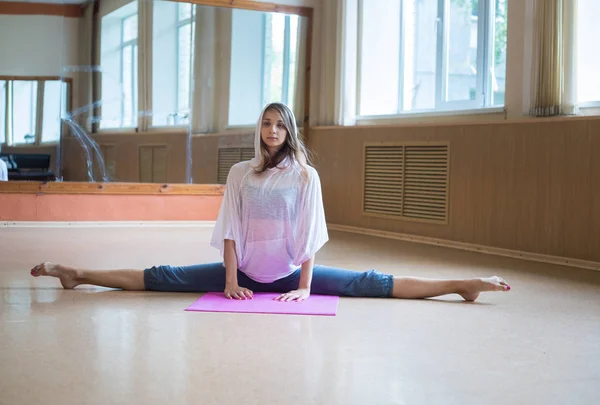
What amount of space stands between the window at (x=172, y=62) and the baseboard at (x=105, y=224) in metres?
0.89

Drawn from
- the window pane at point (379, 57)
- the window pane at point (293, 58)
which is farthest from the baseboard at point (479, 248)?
the window pane at point (293, 58)

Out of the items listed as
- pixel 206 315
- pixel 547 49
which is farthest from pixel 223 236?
pixel 547 49

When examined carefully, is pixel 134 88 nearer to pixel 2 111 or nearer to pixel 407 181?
pixel 2 111

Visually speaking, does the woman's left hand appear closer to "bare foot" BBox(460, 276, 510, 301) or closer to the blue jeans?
the blue jeans

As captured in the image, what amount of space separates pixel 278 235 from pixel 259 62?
4076 mm

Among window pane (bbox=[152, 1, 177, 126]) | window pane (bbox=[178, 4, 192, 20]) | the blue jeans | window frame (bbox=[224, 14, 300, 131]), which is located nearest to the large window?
window pane (bbox=[152, 1, 177, 126])

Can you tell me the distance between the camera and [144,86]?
21.4ft

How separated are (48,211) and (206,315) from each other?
3.96 metres

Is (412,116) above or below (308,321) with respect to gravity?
A: above

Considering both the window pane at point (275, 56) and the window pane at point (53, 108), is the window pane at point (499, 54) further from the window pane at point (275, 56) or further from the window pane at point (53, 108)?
the window pane at point (53, 108)

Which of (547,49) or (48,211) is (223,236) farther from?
(48,211)

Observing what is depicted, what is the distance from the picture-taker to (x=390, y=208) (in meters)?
6.31

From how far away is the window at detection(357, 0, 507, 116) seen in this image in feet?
18.8

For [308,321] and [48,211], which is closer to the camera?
[308,321]
